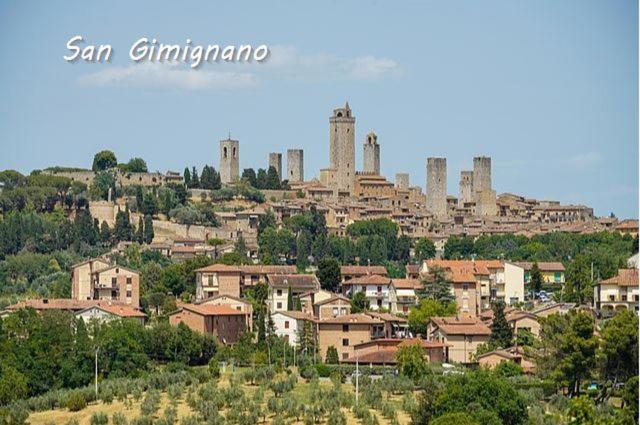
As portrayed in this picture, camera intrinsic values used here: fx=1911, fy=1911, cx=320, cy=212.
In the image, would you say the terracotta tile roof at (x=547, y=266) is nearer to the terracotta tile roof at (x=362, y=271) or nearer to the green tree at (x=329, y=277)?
the terracotta tile roof at (x=362, y=271)

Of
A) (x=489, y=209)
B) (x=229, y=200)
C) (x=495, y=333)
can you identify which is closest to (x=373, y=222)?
(x=229, y=200)

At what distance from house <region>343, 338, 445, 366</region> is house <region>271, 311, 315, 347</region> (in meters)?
3.30

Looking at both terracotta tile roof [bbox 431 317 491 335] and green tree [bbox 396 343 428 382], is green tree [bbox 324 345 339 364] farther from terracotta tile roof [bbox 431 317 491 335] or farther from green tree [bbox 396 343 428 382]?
terracotta tile roof [bbox 431 317 491 335]

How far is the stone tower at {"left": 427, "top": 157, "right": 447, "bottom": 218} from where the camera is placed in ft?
314

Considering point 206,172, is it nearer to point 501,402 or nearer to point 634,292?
point 634,292

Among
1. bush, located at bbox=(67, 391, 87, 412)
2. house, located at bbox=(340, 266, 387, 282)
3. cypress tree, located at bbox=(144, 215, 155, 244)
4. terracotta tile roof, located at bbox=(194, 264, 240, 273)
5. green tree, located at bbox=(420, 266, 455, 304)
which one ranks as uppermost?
cypress tree, located at bbox=(144, 215, 155, 244)

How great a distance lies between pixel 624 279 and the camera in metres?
51.8

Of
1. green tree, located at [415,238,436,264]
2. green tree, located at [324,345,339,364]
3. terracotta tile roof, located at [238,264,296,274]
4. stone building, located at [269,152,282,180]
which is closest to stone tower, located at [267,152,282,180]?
stone building, located at [269,152,282,180]

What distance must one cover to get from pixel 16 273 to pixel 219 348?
2087 cm

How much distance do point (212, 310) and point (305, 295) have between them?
5.85 metres

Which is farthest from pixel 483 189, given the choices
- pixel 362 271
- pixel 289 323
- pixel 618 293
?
pixel 289 323

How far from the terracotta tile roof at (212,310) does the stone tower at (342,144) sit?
46481mm

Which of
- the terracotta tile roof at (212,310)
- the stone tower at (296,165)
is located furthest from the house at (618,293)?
the stone tower at (296,165)

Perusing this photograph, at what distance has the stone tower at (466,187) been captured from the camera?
100312 millimetres
